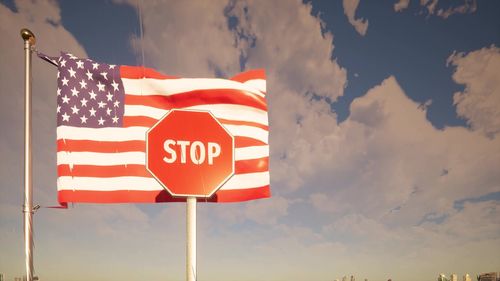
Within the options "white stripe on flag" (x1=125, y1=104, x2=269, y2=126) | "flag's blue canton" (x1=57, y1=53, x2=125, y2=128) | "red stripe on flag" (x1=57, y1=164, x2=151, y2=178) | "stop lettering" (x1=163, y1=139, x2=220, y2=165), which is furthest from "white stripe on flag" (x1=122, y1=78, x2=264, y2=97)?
"stop lettering" (x1=163, y1=139, x2=220, y2=165)

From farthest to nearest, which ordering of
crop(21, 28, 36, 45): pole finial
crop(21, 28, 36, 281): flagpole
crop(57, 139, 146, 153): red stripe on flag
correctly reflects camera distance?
crop(57, 139, 146, 153): red stripe on flag < crop(21, 28, 36, 45): pole finial < crop(21, 28, 36, 281): flagpole

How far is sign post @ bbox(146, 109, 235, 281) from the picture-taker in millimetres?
4684

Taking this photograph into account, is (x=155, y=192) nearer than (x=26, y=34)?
No

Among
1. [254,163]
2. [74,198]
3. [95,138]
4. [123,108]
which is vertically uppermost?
[123,108]

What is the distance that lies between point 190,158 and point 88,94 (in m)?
5.00

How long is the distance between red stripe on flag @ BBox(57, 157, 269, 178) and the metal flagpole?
3.90 metres

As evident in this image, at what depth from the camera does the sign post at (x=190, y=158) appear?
4684 mm

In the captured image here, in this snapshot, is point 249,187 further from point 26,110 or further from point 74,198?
point 26,110

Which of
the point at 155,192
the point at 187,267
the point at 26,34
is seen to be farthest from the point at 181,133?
the point at 26,34

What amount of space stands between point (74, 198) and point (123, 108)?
2.27 m

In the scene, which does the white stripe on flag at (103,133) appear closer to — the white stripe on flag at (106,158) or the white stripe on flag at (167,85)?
the white stripe on flag at (106,158)

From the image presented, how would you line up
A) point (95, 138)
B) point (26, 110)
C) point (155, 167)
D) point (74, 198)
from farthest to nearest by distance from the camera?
point (95, 138), point (74, 198), point (26, 110), point (155, 167)

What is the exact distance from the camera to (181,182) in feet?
15.6

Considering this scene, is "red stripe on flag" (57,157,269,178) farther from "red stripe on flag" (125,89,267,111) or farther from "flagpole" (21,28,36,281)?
"red stripe on flag" (125,89,267,111)
